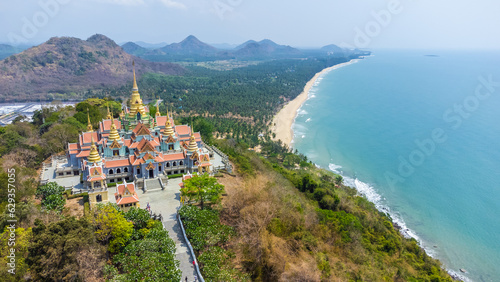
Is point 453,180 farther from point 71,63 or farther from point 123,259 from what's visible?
point 71,63

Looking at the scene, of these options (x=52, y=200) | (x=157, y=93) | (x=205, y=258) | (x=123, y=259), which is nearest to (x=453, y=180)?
(x=205, y=258)

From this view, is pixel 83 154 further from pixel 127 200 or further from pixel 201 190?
pixel 201 190

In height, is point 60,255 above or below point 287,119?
above

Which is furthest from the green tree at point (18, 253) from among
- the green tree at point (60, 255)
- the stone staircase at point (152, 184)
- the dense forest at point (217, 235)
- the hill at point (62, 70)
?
the hill at point (62, 70)

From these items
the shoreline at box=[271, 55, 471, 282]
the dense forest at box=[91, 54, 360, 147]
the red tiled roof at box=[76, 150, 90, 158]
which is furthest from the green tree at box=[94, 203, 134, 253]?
the dense forest at box=[91, 54, 360, 147]

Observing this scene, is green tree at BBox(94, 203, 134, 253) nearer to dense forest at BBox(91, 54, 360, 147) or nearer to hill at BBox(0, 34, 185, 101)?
dense forest at BBox(91, 54, 360, 147)

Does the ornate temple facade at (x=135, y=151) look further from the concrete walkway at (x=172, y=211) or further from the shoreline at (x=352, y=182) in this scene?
the shoreline at (x=352, y=182)

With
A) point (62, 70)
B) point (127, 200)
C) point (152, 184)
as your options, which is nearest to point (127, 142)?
point (152, 184)
